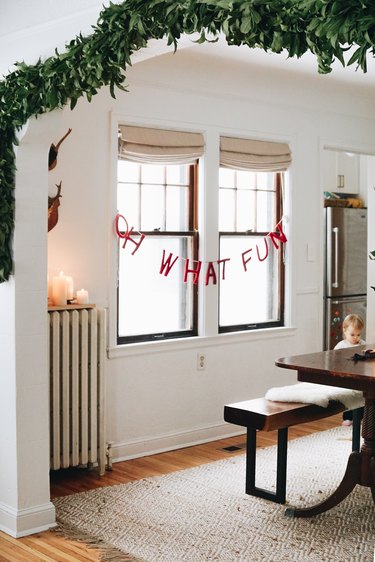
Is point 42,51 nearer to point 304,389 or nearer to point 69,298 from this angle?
point 69,298

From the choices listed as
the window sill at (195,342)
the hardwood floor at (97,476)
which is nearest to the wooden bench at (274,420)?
the hardwood floor at (97,476)

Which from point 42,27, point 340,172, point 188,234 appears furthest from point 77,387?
point 340,172

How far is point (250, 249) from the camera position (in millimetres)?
6215

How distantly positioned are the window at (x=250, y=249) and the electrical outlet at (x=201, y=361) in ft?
1.00

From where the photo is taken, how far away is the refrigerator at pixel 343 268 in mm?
7219

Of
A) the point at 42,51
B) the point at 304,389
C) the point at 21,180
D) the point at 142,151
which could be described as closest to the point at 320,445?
the point at 304,389

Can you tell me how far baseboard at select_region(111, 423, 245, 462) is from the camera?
5.32 meters

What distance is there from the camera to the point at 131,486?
4746 millimetres

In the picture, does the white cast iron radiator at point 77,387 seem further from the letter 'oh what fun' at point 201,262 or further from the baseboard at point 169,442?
the letter 'oh what fun' at point 201,262

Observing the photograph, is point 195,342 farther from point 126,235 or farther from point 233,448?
point 126,235

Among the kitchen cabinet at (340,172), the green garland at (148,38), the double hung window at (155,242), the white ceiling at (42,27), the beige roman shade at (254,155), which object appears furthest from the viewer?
the kitchen cabinet at (340,172)

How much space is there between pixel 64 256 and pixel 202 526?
6.16ft

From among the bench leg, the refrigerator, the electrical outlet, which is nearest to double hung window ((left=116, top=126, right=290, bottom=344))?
the electrical outlet

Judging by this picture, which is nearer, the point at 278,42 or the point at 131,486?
the point at 278,42
